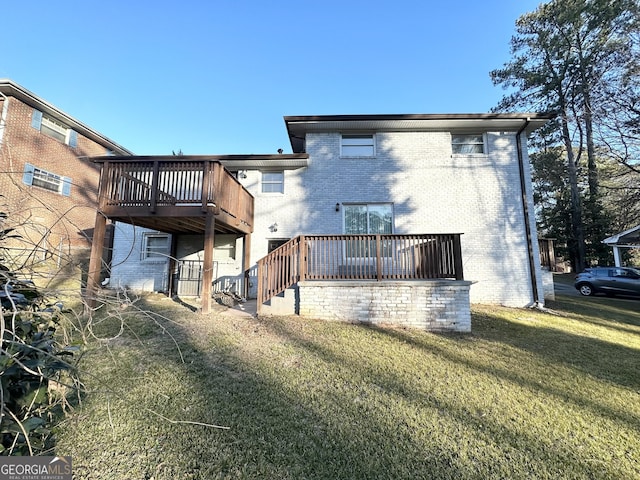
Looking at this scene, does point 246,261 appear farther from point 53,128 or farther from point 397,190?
point 53,128

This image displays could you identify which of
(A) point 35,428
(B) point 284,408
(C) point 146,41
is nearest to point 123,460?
(A) point 35,428

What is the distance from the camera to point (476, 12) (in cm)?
1124

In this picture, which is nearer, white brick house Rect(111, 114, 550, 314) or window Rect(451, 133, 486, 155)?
white brick house Rect(111, 114, 550, 314)

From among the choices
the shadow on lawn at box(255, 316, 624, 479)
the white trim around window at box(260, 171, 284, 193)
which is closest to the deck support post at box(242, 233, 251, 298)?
the white trim around window at box(260, 171, 284, 193)

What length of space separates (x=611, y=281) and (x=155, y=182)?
18744mm

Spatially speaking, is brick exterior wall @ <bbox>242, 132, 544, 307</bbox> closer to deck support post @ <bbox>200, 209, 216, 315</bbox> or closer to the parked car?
deck support post @ <bbox>200, 209, 216, 315</bbox>

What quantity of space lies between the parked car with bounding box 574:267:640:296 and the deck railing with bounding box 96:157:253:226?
55.2 ft

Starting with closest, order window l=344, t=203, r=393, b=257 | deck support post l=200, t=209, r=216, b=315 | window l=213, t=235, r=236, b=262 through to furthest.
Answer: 1. deck support post l=200, t=209, r=216, b=315
2. window l=344, t=203, r=393, b=257
3. window l=213, t=235, r=236, b=262

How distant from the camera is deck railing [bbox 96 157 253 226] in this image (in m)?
7.38

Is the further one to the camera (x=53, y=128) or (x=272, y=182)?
(x=53, y=128)

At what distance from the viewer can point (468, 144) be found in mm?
10500

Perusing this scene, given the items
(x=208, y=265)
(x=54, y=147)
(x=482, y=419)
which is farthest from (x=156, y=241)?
(x=482, y=419)

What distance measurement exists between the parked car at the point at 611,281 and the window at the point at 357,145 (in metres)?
12.4

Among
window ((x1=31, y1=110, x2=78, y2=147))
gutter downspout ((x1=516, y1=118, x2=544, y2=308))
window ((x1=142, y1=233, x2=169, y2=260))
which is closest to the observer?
gutter downspout ((x1=516, y1=118, x2=544, y2=308))
